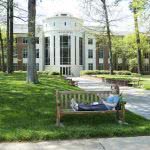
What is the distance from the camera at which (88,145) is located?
24.7 ft

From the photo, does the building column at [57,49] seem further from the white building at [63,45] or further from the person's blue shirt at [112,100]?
the person's blue shirt at [112,100]

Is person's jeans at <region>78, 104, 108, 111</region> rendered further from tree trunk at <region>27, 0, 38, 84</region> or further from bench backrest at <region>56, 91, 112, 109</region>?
tree trunk at <region>27, 0, 38, 84</region>

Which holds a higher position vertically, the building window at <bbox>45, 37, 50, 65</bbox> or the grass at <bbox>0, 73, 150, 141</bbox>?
the building window at <bbox>45, 37, 50, 65</bbox>

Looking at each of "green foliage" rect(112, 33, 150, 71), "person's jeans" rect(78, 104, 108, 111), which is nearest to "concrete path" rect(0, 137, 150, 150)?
"person's jeans" rect(78, 104, 108, 111)

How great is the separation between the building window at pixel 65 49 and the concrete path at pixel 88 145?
209 feet

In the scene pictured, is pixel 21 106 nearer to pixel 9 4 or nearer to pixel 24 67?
pixel 9 4

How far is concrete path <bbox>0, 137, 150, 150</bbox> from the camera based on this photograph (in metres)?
7.30

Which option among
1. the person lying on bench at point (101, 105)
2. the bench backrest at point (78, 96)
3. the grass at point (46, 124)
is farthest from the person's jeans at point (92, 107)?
the bench backrest at point (78, 96)

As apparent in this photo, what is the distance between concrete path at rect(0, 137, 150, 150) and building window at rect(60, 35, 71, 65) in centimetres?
6368

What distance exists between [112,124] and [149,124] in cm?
98


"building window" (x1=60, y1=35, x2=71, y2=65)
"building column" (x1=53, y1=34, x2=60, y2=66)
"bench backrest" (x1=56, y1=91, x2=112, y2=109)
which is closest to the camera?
"bench backrest" (x1=56, y1=91, x2=112, y2=109)

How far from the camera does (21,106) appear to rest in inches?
445

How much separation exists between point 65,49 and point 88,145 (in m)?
64.6

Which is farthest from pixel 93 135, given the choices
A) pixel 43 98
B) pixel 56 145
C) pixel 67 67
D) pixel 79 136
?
pixel 67 67
